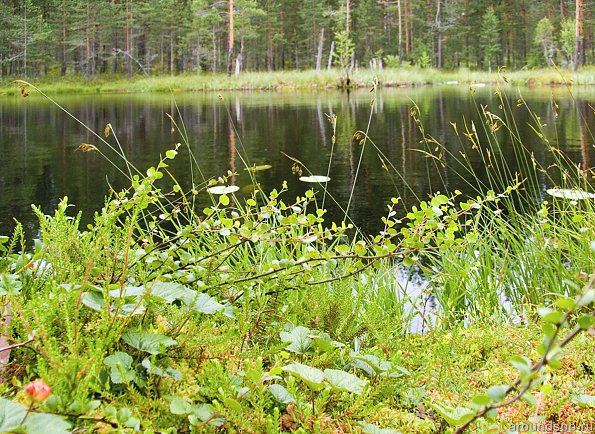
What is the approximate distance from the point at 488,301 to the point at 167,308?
1751 mm

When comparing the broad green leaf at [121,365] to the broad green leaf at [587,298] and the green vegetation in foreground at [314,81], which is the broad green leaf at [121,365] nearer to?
the broad green leaf at [587,298]

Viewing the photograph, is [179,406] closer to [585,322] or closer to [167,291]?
[167,291]

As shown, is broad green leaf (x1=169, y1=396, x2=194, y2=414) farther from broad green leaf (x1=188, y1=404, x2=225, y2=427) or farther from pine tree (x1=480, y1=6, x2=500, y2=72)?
pine tree (x1=480, y1=6, x2=500, y2=72)

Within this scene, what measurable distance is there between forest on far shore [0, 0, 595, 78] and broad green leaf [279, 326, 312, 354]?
4362 centimetres

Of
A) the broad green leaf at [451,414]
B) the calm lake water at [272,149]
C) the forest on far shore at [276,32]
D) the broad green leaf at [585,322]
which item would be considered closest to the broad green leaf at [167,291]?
the broad green leaf at [451,414]

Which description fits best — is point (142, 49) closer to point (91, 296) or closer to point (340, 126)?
point (340, 126)

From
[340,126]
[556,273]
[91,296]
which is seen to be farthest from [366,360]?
[340,126]

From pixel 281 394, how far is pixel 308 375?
0.11 m

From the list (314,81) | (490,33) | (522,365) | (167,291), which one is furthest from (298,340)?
(490,33)

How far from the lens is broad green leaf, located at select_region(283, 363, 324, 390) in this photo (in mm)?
1417

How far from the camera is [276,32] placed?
184ft

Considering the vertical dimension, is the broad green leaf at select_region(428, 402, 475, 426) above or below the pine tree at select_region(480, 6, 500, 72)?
below

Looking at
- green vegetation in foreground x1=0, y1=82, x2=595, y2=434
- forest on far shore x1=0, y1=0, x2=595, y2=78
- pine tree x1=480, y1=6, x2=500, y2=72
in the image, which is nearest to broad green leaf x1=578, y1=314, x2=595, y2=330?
green vegetation in foreground x1=0, y1=82, x2=595, y2=434

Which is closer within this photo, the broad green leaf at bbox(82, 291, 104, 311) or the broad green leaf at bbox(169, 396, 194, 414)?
the broad green leaf at bbox(169, 396, 194, 414)
